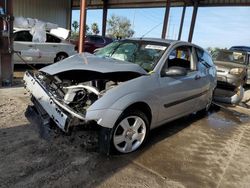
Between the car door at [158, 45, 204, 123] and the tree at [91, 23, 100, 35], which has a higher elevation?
the tree at [91, 23, 100, 35]

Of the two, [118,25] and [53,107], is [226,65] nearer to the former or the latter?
[53,107]

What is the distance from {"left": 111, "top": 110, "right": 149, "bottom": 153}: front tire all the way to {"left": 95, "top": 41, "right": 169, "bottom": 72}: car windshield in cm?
81

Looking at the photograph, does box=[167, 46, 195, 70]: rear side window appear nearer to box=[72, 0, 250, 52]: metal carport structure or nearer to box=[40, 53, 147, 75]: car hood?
box=[40, 53, 147, 75]: car hood

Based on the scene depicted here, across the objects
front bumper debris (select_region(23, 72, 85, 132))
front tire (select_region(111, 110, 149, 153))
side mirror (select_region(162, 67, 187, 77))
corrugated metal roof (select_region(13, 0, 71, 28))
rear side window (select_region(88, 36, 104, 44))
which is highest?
corrugated metal roof (select_region(13, 0, 71, 28))

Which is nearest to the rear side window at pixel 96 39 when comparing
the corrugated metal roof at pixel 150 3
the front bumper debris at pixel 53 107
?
the corrugated metal roof at pixel 150 3

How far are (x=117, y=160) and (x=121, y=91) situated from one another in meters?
0.94

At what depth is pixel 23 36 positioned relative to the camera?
944 cm

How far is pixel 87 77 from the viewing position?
4.45 m

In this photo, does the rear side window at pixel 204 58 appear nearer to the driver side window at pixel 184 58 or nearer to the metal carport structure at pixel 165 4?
the driver side window at pixel 184 58

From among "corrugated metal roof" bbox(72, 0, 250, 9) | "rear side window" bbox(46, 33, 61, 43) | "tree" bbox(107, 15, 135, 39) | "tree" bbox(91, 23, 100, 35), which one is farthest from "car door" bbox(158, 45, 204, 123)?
"tree" bbox(107, 15, 135, 39)

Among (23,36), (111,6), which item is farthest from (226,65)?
(111,6)

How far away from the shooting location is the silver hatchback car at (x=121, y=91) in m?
3.39

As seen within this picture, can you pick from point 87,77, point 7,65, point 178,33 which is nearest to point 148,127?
point 87,77

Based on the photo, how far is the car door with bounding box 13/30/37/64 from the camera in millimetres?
9242
